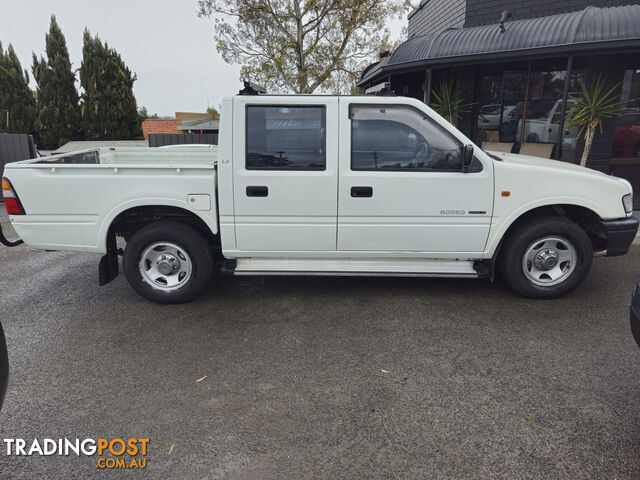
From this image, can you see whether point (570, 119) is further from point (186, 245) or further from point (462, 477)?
point (462, 477)

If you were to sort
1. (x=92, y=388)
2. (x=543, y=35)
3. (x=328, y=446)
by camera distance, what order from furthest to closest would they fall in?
(x=543, y=35)
(x=92, y=388)
(x=328, y=446)

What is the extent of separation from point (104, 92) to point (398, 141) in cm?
2059

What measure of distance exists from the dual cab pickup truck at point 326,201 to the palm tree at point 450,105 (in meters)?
6.42

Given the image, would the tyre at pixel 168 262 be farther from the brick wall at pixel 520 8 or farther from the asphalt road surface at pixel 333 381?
the brick wall at pixel 520 8

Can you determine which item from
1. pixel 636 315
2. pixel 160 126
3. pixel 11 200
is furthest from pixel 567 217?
pixel 160 126

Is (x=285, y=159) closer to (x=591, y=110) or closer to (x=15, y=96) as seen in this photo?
(x=591, y=110)

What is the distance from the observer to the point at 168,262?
4.58 m

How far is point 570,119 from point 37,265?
918 centimetres

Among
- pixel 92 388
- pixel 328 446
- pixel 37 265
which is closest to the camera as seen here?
pixel 328 446

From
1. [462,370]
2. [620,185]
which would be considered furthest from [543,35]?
[462,370]

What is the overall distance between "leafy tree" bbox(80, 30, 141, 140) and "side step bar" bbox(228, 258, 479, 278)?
65.0ft

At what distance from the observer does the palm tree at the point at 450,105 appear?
1053 centimetres

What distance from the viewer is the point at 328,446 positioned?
263 cm

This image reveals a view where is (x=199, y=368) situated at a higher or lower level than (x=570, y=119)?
lower
